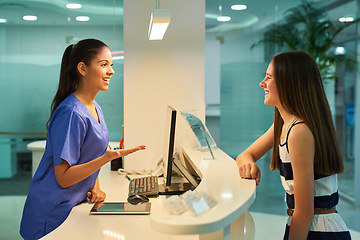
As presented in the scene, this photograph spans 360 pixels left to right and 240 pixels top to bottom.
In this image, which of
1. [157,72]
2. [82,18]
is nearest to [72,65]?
[157,72]

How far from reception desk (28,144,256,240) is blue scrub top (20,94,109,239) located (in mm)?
90

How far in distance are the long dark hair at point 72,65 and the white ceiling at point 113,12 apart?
3.41 meters

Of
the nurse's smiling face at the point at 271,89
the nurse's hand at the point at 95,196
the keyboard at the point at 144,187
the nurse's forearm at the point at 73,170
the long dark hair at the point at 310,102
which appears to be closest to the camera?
the long dark hair at the point at 310,102

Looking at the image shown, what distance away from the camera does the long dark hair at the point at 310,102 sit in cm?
150

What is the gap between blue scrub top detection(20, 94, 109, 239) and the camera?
1.81 m

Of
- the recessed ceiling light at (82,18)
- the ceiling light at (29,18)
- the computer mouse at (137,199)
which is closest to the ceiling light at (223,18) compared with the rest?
the recessed ceiling light at (82,18)

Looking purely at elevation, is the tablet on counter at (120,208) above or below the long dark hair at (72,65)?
below

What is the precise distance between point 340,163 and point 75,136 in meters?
1.14

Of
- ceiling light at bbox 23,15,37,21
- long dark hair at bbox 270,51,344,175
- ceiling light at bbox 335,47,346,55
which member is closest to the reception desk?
long dark hair at bbox 270,51,344,175

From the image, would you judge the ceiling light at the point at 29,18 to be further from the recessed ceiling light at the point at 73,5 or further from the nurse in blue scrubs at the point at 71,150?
the nurse in blue scrubs at the point at 71,150

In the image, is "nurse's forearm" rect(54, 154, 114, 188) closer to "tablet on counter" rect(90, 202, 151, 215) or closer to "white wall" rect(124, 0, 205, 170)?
"tablet on counter" rect(90, 202, 151, 215)

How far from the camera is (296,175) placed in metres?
1.45

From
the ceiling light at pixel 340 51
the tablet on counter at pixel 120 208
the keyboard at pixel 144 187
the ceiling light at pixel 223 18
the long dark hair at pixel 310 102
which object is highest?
the ceiling light at pixel 223 18

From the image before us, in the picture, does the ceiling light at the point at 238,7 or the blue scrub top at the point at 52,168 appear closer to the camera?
the blue scrub top at the point at 52,168
